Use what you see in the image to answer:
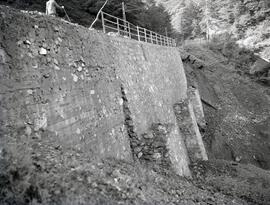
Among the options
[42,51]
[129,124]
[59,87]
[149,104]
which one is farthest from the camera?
[149,104]

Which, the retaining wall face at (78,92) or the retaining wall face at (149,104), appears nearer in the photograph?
the retaining wall face at (78,92)

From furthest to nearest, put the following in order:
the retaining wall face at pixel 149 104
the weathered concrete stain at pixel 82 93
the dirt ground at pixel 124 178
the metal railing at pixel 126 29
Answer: the metal railing at pixel 126 29
the retaining wall face at pixel 149 104
the weathered concrete stain at pixel 82 93
the dirt ground at pixel 124 178

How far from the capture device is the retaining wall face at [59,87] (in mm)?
3799

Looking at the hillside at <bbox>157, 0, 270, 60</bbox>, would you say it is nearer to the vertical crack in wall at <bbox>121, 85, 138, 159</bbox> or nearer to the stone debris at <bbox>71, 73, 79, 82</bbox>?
the vertical crack in wall at <bbox>121, 85, 138, 159</bbox>

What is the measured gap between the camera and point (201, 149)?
10750 mm

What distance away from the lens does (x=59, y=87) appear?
472cm

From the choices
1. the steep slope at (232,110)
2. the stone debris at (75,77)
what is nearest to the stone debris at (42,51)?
the stone debris at (75,77)

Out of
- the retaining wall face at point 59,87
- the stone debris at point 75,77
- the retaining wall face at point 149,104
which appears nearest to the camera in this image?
the retaining wall face at point 59,87

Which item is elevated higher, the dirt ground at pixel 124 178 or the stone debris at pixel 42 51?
the stone debris at pixel 42 51

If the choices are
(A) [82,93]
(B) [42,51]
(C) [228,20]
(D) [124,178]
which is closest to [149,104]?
(A) [82,93]

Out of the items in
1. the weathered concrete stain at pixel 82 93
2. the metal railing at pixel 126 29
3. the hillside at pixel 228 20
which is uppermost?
the hillside at pixel 228 20

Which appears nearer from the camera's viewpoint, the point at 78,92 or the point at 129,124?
the point at 78,92

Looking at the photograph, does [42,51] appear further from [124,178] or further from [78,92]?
[124,178]

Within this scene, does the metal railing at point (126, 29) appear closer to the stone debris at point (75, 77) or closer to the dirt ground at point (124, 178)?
the stone debris at point (75, 77)
